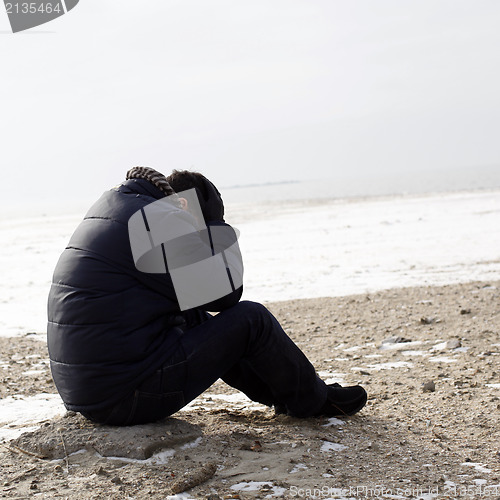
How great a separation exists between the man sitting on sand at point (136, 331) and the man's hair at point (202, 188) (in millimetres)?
122

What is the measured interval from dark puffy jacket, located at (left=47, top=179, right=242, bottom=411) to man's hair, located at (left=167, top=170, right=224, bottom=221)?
402 mm

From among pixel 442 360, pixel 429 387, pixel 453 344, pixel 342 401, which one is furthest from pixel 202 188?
pixel 453 344

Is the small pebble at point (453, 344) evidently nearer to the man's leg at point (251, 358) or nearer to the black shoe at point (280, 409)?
the black shoe at point (280, 409)

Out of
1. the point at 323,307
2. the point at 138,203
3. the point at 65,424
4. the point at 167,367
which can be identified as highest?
the point at 138,203

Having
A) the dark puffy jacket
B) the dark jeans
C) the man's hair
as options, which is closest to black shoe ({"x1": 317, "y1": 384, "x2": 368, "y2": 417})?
the dark jeans

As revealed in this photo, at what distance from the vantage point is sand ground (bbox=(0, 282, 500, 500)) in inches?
115

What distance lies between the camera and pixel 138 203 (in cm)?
315

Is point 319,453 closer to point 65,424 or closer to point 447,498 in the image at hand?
point 447,498

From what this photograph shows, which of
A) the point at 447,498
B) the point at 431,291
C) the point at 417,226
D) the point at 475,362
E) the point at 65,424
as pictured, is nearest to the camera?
the point at 447,498

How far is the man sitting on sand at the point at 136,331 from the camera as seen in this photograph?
3.06 meters

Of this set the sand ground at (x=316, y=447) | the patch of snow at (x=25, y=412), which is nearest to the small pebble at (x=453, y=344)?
the sand ground at (x=316, y=447)

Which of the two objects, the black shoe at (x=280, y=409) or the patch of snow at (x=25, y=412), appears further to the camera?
the patch of snow at (x=25, y=412)

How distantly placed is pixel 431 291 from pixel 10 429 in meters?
5.84

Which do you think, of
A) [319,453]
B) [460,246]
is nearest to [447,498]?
[319,453]
